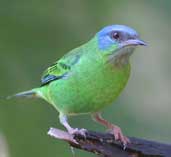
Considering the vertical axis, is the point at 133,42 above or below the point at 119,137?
above

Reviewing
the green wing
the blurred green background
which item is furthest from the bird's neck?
the blurred green background

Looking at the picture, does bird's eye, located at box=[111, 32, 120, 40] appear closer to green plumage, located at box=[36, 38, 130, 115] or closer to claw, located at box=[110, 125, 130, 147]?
green plumage, located at box=[36, 38, 130, 115]

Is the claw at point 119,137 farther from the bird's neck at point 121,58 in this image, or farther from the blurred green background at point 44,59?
the blurred green background at point 44,59

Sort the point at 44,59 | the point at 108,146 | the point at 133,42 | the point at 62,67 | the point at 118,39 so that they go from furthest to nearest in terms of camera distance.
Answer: the point at 44,59
the point at 62,67
the point at 118,39
the point at 133,42
the point at 108,146

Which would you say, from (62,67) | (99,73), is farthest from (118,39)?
(62,67)

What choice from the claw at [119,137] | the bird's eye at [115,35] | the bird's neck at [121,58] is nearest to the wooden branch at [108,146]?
the claw at [119,137]

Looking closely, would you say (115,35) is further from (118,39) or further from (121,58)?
(121,58)
